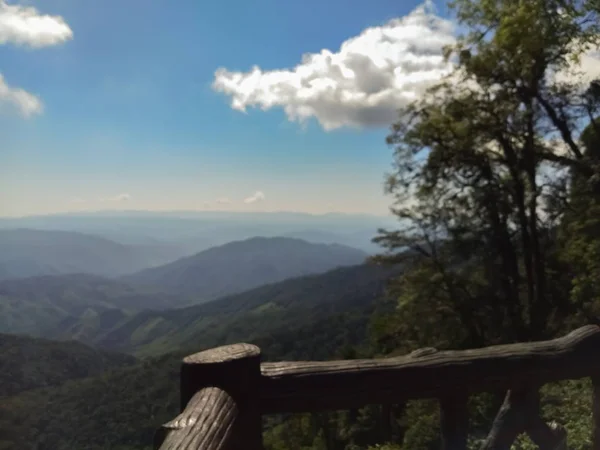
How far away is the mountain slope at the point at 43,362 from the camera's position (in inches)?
4555

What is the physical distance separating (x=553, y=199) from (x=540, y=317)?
3247 mm

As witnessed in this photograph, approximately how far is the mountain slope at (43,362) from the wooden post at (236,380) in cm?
12590

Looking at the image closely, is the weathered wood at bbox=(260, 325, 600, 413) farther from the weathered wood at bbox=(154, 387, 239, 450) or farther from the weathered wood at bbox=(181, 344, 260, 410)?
the weathered wood at bbox=(154, 387, 239, 450)

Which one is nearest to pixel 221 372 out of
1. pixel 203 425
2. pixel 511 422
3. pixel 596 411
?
pixel 203 425

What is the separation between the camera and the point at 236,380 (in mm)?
2070

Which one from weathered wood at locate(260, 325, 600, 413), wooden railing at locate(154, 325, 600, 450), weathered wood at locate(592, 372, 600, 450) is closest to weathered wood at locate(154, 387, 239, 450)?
wooden railing at locate(154, 325, 600, 450)

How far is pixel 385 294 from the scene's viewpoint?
17734mm

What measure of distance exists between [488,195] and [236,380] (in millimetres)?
13816

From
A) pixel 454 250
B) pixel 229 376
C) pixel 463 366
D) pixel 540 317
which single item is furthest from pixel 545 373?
pixel 454 250

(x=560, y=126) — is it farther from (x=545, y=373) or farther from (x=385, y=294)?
(x=545, y=373)

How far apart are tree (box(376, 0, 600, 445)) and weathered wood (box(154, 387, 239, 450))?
11954mm

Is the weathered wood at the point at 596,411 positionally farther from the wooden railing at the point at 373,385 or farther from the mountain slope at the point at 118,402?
the mountain slope at the point at 118,402

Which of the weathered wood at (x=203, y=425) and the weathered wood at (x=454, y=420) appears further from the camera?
the weathered wood at (x=454, y=420)

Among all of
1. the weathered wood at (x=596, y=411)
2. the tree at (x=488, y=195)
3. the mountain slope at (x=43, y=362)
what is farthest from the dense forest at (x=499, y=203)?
the mountain slope at (x=43, y=362)
